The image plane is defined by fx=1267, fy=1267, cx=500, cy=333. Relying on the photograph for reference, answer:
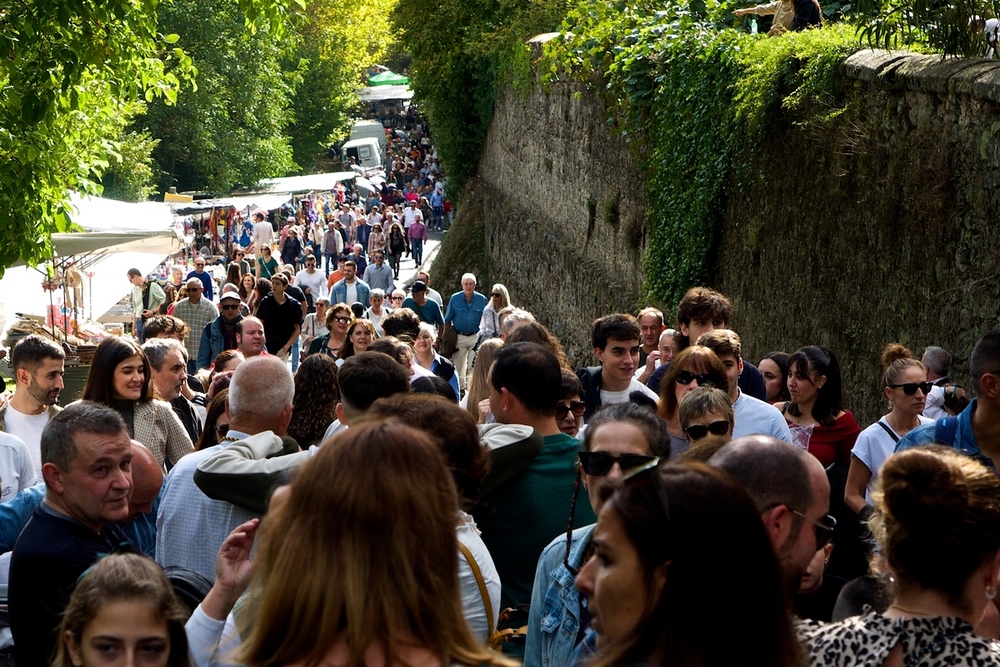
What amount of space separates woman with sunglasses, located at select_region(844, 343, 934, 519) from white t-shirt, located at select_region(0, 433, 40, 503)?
3616 mm

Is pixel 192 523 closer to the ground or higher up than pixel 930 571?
closer to the ground

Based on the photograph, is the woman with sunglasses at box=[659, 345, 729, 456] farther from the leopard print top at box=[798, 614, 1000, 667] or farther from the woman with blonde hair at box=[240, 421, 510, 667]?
the woman with blonde hair at box=[240, 421, 510, 667]

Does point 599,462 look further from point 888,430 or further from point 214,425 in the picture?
point 214,425

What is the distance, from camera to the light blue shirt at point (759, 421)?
220 inches

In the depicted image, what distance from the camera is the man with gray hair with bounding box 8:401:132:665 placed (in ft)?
11.7

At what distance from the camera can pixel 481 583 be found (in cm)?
323

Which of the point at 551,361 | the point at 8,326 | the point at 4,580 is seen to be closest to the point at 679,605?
the point at 551,361

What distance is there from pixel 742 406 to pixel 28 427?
3555mm

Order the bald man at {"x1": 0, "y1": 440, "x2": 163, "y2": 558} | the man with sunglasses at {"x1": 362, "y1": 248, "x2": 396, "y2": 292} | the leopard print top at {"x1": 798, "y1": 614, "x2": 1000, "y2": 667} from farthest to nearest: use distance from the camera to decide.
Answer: the man with sunglasses at {"x1": 362, "y1": 248, "x2": 396, "y2": 292} < the bald man at {"x1": 0, "y1": 440, "x2": 163, "y2": 558} < the leopard print top at {"x1": 798, "y1": 614, "x2": 1000, "y2": 667}

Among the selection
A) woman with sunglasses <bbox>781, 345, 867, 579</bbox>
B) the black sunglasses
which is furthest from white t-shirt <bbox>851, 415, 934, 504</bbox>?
the black sunglasses

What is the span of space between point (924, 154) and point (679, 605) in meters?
6.74

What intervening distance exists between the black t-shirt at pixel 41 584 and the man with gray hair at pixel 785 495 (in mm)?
1688

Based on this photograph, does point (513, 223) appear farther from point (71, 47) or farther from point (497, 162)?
point (71, 47)

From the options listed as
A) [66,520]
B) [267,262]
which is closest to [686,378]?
[66,520]
